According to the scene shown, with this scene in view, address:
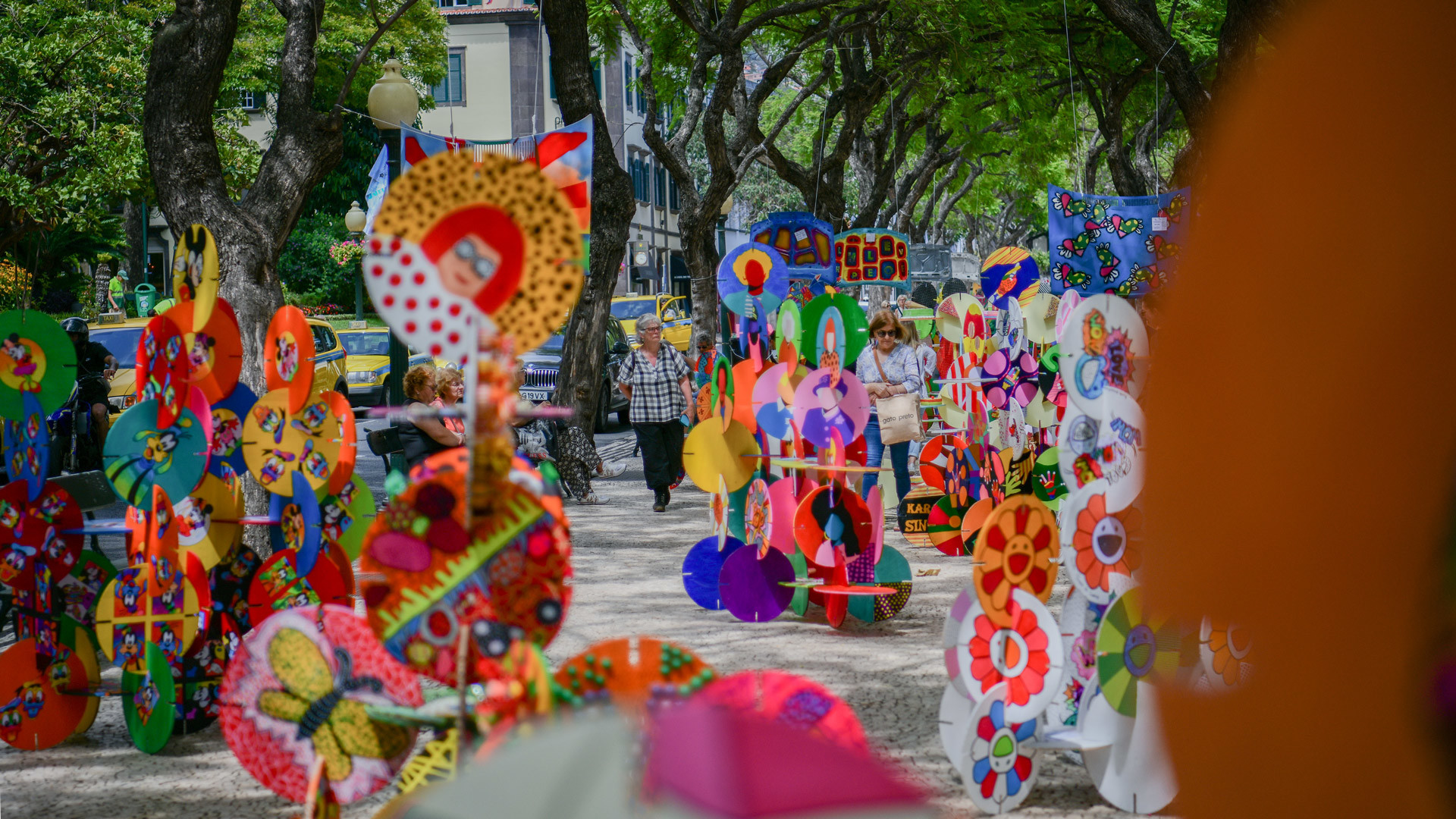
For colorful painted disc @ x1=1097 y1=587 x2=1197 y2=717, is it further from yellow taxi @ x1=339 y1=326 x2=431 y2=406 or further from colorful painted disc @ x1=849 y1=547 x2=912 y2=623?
yellow taxi @ x1=339 y1=326 x2=431 y2=406

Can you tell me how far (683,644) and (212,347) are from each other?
2728 millimetres

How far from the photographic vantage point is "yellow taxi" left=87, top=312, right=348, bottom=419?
15094 mm

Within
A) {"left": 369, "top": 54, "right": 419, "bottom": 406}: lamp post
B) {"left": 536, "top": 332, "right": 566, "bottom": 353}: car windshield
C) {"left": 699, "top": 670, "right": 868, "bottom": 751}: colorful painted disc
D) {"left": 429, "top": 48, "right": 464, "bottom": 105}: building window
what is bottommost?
{"left": 699, "top": 670, "right": 868, "bottom": 751}: colorful painted disc

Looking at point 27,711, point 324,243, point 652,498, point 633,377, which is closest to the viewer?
point 27,711

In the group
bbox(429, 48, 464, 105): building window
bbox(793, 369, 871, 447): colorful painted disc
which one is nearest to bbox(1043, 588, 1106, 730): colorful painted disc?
bbox(793, 369, 871, 447): colorful painted disc

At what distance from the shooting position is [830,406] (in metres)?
6.88

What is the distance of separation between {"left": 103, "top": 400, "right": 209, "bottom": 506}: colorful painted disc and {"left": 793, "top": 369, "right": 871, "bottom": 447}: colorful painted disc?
122 inches

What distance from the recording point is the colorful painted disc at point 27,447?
199 inches

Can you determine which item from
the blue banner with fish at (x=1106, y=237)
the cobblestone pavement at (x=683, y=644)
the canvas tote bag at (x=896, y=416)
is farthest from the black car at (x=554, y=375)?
the canvas tote bag at (x=896, y=416)

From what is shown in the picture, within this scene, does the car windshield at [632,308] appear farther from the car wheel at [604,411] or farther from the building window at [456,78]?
the building window at [456,78]

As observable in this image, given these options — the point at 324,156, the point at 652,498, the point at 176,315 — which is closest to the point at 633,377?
the point at 652,498

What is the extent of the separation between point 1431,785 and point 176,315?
4799 mm

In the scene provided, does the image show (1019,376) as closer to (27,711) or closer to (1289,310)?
(27,711)

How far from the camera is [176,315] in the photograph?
507 cm
